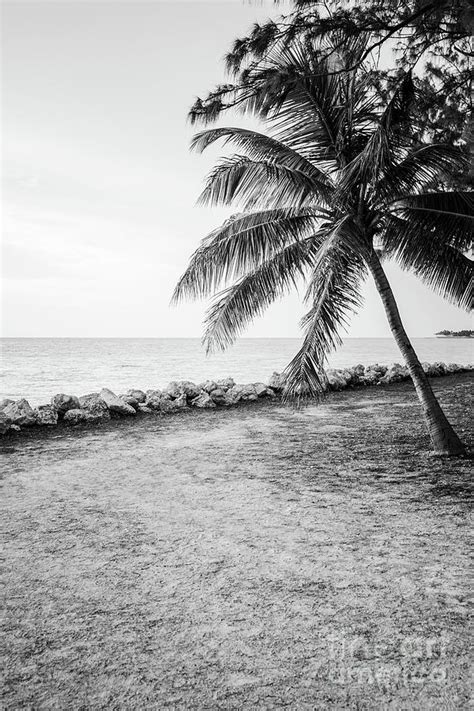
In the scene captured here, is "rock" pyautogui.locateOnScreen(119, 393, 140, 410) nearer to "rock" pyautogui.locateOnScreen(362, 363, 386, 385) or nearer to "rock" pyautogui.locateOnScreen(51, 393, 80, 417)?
"rock" pyautogui.locateOnScreen(51, 393, 80, 417)

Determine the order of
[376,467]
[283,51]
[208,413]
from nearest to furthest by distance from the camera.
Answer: [283,51] → [376,467] → [208,413]

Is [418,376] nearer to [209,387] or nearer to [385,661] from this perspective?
[385,661]

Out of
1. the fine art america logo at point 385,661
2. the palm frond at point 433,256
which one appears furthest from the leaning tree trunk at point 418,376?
the fine art america logo at point 385,661

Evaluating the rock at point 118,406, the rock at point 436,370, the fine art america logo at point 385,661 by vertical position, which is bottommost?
the fine art america logo at point 385,661

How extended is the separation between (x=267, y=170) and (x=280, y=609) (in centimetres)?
489

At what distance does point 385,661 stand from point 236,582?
993mm

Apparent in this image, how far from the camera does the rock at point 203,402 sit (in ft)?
33.1

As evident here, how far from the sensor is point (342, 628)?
2334 mm

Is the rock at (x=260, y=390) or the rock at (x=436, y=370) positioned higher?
the rock at (x=436, y=370)

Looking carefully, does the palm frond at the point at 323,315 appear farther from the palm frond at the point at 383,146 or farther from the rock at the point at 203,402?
the rock at the point at 203,402

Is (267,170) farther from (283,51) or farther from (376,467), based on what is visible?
(376,467)

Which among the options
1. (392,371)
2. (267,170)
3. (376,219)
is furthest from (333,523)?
(392,371)

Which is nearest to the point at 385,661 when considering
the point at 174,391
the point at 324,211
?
the point at 324,211

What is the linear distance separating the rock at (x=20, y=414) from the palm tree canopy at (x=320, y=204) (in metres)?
3.37
